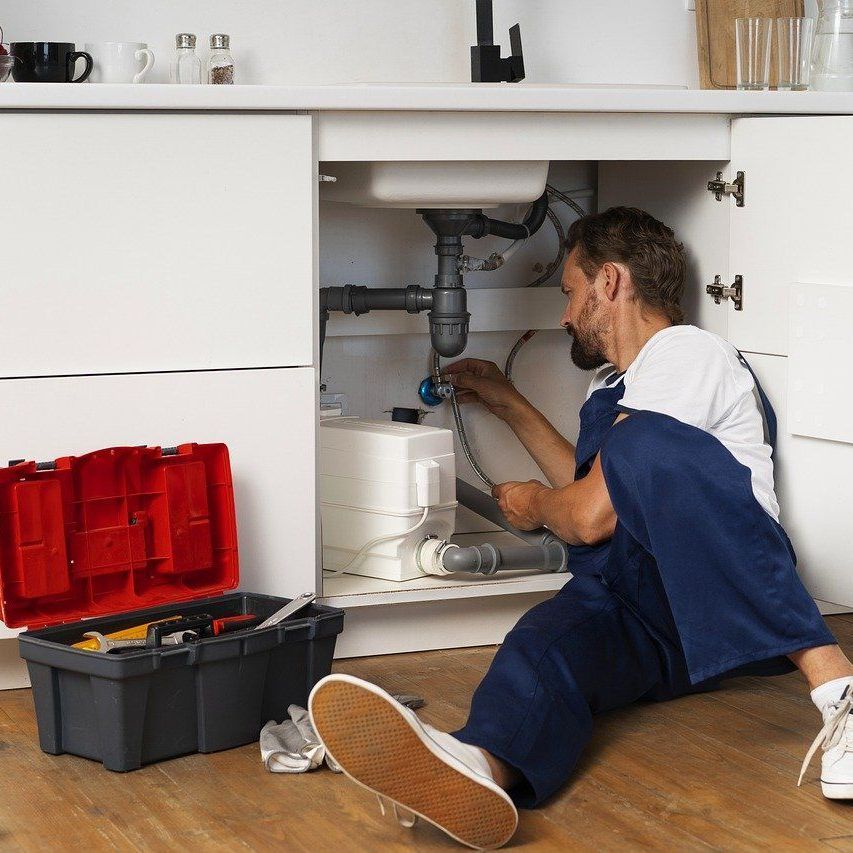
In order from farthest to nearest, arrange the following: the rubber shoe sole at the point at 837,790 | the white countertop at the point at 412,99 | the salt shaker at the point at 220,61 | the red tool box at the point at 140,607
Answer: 1. the salt shaker at the point at 220,61
2. the white countertop at the point at 412,99
3. the red tool box at the point at 140,607
4. the rubber shoe sole at the point at 837,790

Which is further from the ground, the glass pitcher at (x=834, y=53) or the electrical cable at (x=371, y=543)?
the glass pitcher at (x=834, y=53)

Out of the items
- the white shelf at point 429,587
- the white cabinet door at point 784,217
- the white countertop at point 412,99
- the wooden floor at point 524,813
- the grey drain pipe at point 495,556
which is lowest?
the wooden floor at point 524,813

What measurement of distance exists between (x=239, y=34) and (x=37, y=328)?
821mm

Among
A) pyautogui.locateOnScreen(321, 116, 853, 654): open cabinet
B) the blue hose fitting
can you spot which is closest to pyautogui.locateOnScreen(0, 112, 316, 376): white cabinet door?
pyautogui.locateOnScreen(321, 116, 853, 654): open cabinet

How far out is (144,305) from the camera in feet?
5.87

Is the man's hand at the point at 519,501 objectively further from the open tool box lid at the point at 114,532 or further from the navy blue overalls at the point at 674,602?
the open tool box lid at the point at 114,532

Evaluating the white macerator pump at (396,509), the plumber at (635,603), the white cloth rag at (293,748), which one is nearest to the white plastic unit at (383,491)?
the white macerator pump at (396,509)

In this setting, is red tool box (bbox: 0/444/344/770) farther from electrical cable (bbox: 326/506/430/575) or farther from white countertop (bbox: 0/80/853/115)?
white countertop (bbox: 0/80/853/115)

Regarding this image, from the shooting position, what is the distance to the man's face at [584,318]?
2.08 metres

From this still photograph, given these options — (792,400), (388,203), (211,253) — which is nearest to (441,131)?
(388,203)

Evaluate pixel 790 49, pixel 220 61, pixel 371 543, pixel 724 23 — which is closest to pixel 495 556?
pixel 371 543

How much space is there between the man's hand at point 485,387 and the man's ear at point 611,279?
14.1 inches

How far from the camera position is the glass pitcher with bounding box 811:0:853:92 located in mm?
2289

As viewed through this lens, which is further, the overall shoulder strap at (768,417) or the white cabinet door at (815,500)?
the overall shoulder strap at (768,417)
